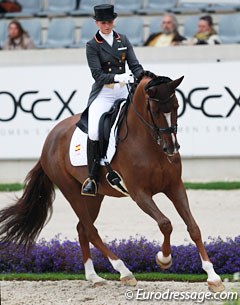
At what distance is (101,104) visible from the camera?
9.30 metres

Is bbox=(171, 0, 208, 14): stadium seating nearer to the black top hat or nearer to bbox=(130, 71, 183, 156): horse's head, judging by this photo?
the black top hat

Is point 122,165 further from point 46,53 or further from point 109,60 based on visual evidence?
point 46,53

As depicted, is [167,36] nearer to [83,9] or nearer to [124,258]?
[83,9]

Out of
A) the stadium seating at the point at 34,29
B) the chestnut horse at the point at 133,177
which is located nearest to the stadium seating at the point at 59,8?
the stadium seating at the point at 34,29

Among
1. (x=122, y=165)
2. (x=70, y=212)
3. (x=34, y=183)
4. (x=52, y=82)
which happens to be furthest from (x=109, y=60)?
(x=52, y=82)

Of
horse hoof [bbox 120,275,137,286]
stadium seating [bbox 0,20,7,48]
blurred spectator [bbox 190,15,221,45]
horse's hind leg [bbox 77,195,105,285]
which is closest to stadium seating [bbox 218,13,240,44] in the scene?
blurred spectator [bbox 190,15,221,45]

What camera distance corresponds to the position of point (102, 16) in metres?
9.03

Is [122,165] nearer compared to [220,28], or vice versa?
[122,165]

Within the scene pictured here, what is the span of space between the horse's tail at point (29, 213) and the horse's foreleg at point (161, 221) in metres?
1.76

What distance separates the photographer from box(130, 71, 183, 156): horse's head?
27.0 feet

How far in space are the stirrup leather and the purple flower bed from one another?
1.02 m

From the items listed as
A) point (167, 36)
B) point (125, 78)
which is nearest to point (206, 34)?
point (167, 36)

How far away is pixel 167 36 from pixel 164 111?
8831mm

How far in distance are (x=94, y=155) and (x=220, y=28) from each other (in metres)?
8.71
